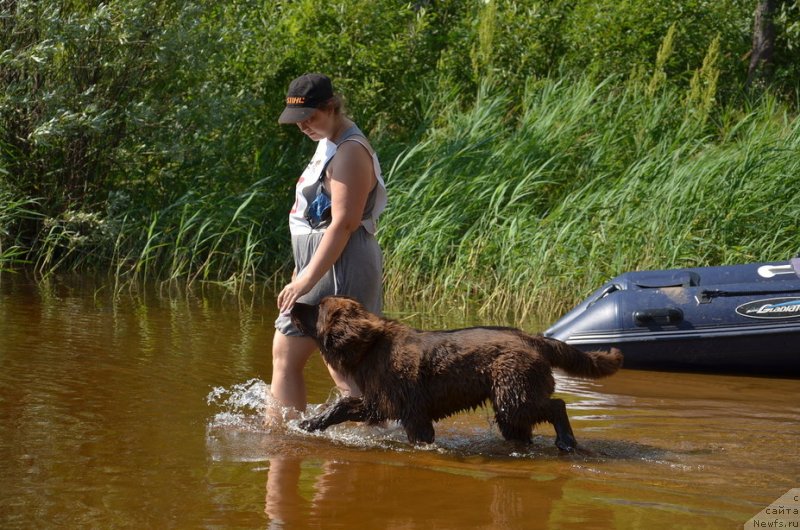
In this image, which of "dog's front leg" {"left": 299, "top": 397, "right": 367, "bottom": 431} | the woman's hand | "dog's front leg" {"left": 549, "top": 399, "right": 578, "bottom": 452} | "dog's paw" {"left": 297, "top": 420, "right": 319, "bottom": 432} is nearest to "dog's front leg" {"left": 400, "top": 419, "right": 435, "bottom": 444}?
"dog's front leg" {"left": 299, "top": 397, "right": 367, "bottom": 431}

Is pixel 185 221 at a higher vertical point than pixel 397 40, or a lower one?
lower

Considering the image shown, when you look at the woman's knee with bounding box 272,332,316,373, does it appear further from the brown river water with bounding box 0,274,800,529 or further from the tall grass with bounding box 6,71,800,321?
the tall grass with bounding box 6,71,800,321

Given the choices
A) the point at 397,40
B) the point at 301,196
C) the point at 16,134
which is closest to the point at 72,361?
the point at 301,196

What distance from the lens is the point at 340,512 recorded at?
4438 mm

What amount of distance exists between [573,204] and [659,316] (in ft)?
9.72

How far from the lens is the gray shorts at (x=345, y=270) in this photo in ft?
17.6

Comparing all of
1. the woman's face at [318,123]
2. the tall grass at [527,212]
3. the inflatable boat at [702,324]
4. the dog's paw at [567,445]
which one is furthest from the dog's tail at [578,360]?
the tall grass at [527,212]

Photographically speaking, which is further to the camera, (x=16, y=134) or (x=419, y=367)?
(x=16, y=134)

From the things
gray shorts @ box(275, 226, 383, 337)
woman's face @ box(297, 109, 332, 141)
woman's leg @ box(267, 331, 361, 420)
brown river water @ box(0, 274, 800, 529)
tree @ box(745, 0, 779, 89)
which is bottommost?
brown river water @ box(0, 274, 800, 529)

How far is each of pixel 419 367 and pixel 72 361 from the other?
3258 mm

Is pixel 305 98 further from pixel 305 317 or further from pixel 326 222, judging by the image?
pixel 305 317

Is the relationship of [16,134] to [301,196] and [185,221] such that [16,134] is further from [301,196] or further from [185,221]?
[301,196]

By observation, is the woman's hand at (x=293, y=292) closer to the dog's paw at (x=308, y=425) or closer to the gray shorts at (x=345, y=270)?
the gray shorts at (x=345, y=270)

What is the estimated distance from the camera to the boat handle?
802cm
